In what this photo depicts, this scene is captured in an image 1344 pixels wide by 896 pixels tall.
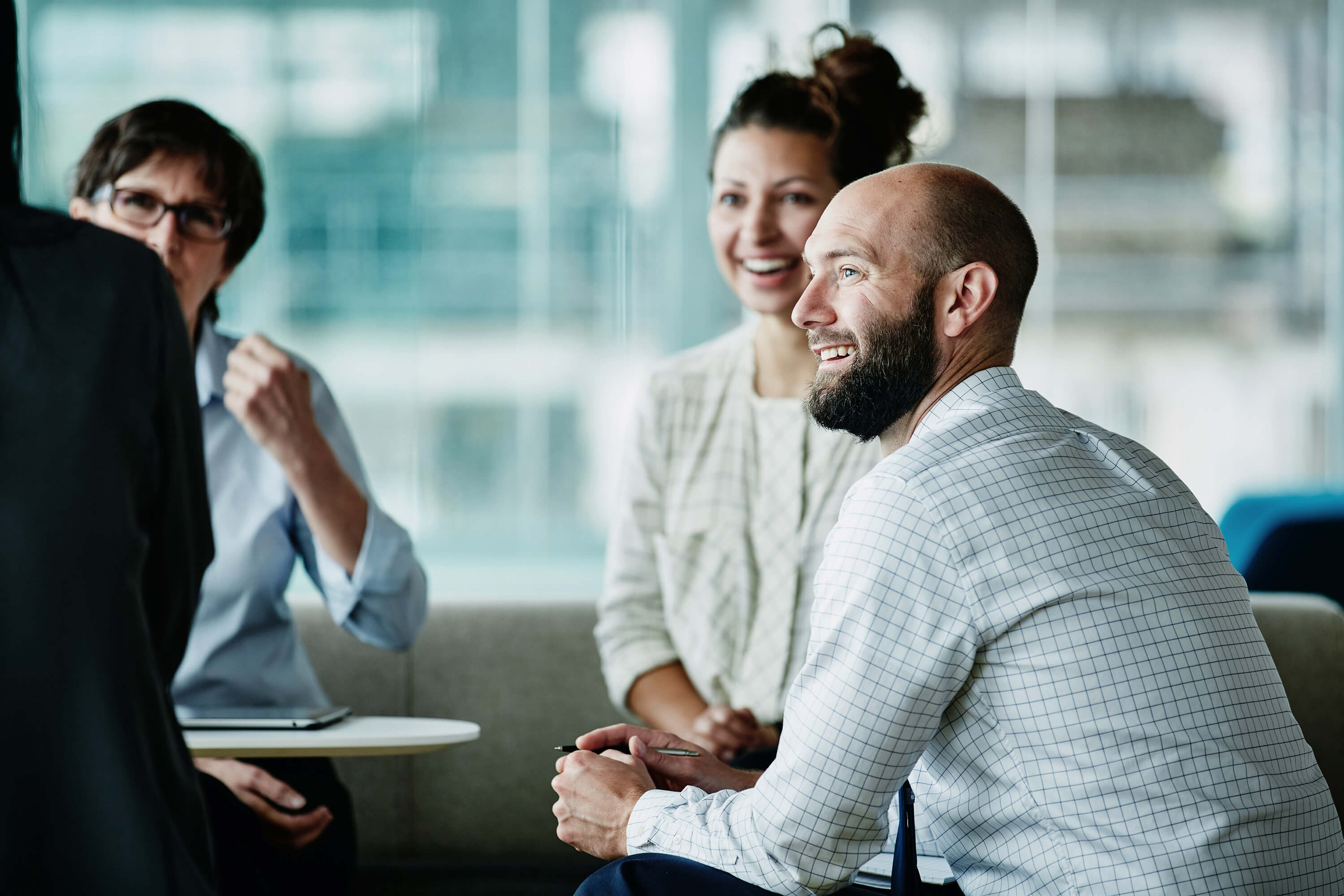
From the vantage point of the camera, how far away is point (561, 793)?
139cm

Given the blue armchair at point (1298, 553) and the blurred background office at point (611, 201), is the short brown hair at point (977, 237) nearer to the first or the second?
the blue armchair at point (1298, 553)

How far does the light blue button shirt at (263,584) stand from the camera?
1865mm

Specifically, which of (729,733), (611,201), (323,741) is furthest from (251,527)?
(611,201)

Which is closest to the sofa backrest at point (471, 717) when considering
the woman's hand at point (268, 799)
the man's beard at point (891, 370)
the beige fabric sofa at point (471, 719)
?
the beige fabric sofa at point (471, 719)

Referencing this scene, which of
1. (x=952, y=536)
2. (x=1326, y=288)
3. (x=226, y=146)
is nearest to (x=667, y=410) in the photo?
(x=226, y=146)

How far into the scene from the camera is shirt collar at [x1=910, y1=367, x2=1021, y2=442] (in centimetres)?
130

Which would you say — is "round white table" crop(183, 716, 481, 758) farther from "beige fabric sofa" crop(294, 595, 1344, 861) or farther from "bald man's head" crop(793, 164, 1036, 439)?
"beige fabric sofa" crop(294, 595, 1344, 861)

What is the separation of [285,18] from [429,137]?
0.68m

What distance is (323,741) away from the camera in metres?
1.44

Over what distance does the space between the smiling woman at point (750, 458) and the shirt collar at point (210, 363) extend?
0.70m

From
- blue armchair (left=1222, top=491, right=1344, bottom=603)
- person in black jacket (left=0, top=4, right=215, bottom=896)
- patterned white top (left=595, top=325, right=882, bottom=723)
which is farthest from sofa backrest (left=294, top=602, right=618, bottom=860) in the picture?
blue armchair (left=1222, top=491, right=1344, bottom=603)

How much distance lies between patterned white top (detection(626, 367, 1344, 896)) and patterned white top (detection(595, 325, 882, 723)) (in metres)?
0.82

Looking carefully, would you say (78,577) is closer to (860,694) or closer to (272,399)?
(860,694)

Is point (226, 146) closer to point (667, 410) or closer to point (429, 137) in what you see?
point (667, 410)
